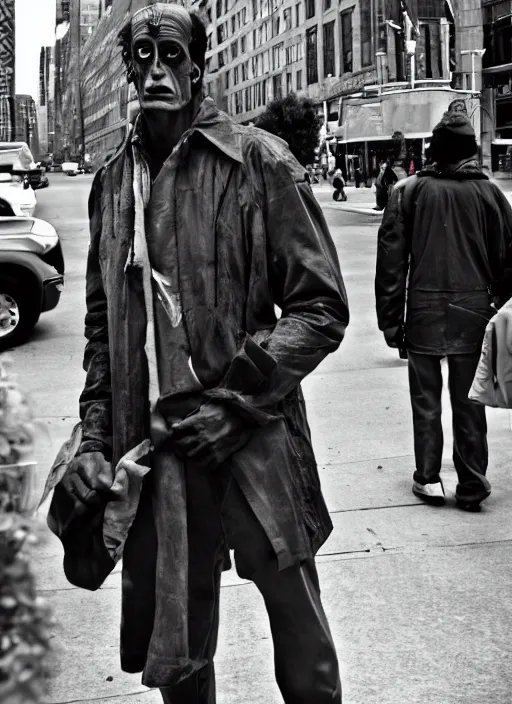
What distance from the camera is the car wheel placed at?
1222cm

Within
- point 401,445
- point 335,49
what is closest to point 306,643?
point 401,445

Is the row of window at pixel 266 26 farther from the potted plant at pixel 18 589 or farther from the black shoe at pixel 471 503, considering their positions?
the potted plant at pixel 18 589

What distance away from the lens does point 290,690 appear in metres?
2.49

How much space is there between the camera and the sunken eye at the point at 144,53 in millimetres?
2486

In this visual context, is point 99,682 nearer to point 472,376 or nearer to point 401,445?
point 472,376

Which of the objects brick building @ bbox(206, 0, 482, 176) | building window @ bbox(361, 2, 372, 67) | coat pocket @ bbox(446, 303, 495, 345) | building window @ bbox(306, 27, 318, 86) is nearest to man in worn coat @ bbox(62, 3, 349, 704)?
coat pocket @ bbox(446, 303, 495, 345)

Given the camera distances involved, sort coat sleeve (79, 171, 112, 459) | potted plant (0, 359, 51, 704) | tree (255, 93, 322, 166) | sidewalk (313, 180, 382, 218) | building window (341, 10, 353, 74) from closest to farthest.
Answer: potted plant (0, 359, 51, 704)
coat sleeve (79, 171, 112, 459)
sidewalk (313, 180, 382, 218)
tree (255, 93, 322, 166)
building window (341, 10, 353, 74)

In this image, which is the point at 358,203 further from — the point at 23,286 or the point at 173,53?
the point at 173,53

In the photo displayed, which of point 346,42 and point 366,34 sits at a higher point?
point 346,42

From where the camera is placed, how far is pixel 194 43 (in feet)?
8.34

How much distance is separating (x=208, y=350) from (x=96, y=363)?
38cm

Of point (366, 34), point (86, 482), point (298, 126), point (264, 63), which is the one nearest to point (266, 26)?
point (264, 63)

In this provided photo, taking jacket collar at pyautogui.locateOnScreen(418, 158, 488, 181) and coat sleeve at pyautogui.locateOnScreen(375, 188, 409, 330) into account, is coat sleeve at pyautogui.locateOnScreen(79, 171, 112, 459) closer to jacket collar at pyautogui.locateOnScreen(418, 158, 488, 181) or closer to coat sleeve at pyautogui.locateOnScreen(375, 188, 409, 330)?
coat sleeve at pyautogui.locateOnScreen(375, 188, 409, 330)

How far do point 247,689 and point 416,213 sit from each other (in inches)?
115
